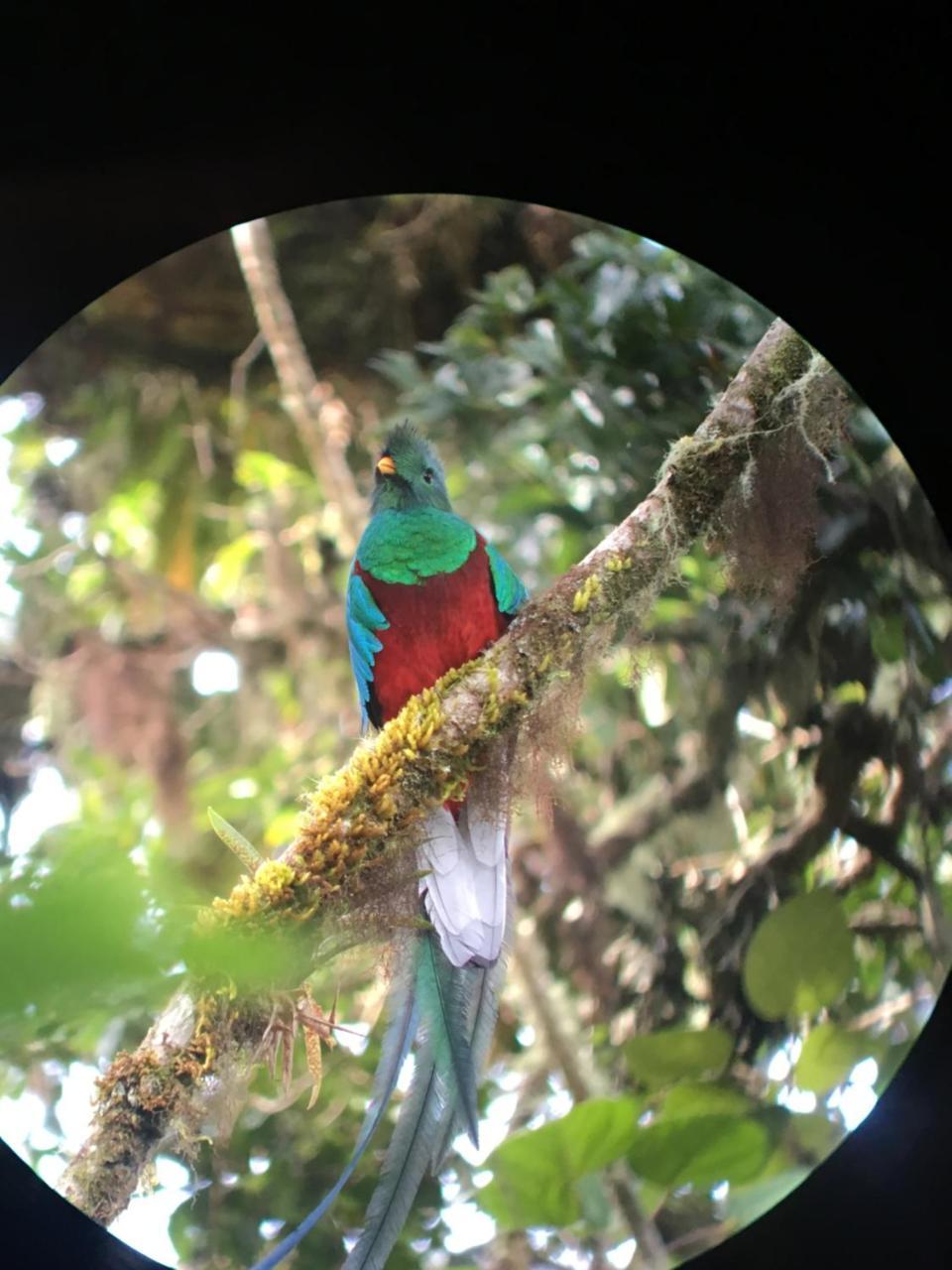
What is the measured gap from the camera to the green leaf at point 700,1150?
1.67 meters

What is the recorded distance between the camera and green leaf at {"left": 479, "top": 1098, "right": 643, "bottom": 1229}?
1.61 m

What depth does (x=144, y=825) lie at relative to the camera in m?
1.74

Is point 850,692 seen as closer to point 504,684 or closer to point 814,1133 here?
point 504,684

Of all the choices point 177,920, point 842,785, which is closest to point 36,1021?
point 177,920

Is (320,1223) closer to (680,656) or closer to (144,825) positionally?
(144,825)

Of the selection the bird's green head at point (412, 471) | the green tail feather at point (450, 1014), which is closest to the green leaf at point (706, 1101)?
the green tail feather at point (450, 1014)

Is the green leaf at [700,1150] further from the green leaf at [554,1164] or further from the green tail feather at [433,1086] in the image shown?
the green tail feather at [433,1086]

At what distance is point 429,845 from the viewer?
1.96m

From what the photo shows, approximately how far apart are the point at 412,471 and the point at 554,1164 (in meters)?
1.23

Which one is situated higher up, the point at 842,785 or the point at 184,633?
the point at 184,633

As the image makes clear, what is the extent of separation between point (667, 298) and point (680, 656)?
Result: 2.08ft

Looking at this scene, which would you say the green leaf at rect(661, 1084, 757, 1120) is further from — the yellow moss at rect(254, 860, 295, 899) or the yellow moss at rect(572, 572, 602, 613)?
the yellow moss at rect(572, 572, 602, 613)

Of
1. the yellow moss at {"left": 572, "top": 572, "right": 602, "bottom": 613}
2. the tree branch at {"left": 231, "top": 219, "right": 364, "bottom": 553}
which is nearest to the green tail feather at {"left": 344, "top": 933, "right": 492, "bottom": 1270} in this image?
the yellow moss at {"left": 572, "top": 572, "right": 602, "bottom": 613}

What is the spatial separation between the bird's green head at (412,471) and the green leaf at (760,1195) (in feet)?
4.13
